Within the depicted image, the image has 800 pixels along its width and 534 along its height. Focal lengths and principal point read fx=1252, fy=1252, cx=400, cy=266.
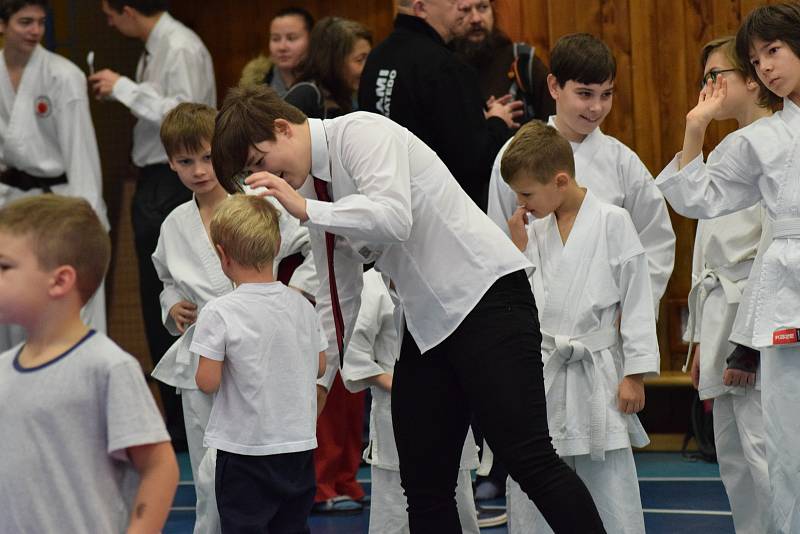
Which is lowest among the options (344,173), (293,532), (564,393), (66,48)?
(293,532)

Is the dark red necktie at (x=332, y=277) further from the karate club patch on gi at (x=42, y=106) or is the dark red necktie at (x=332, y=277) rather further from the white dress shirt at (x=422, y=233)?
the karate club patch on gi at (x=42, y=106)

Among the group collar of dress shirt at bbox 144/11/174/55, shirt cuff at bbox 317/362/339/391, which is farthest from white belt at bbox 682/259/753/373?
collar of dress shirt at bbox 144/11/174/55

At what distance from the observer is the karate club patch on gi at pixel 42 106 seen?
19.8 feet

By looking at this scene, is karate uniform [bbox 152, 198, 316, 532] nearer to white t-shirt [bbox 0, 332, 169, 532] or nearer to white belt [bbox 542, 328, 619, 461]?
white belt [bbox 542, 328, 619, 461]

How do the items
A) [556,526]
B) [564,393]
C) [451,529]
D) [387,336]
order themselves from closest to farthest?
[556,526] → [451,529] → [564,393] → [387,336]

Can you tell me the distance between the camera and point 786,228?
11.3 feet

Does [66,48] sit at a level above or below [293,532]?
above

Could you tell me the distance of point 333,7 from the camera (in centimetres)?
743

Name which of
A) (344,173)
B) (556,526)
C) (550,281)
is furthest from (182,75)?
(556,526)

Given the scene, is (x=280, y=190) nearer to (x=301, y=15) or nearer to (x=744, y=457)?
(x=744, y=457)

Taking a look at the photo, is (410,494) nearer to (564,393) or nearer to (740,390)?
(564,393)

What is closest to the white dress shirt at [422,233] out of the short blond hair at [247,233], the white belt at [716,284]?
the short blond hair at [247,233]

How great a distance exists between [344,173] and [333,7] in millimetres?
4512

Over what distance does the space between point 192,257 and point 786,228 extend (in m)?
2.06
